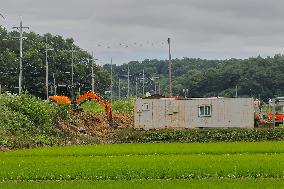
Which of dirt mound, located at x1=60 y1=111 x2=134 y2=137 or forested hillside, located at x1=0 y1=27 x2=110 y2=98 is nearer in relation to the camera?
dirt mound, located at x1=60 y1=111 x2=134 y2=137

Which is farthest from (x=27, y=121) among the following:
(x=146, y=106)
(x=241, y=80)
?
(x=241, y=80)

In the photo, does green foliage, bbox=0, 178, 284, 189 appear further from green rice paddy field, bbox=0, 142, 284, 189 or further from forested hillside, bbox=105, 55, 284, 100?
forested hillside, bbox=105, 55, 284, 100

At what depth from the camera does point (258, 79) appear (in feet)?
499

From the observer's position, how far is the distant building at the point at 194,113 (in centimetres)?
5247

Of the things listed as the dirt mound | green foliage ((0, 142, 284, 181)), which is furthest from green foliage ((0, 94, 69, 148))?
green foliage ((0, 142, 284, 181))

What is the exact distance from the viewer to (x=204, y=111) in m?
53.5

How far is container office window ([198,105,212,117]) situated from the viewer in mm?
53312

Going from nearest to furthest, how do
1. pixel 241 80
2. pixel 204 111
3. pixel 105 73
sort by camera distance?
pixel 204 111
pixel 105 73
pixel 241 80

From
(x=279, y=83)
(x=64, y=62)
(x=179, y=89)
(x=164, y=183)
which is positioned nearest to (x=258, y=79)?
(x=279, y=83)

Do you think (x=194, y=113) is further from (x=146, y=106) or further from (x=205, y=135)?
(x=205, y=135)

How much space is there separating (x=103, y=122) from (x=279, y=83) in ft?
318

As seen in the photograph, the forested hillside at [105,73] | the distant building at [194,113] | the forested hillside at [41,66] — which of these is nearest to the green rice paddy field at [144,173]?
the distant building at [194,113]

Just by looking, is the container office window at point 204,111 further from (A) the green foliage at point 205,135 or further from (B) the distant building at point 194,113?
(A) the green foliage at point 205,135

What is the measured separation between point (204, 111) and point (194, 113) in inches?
33.7
